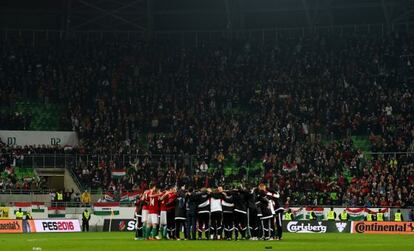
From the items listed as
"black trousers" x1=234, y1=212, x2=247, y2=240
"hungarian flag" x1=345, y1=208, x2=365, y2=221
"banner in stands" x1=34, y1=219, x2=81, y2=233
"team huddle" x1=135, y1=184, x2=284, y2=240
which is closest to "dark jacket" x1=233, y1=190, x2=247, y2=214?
"team huddle" x1=135, y1=184, x2=284, y2=240

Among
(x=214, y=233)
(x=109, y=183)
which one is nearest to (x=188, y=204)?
(x=214, y=233)

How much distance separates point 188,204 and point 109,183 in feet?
81.5

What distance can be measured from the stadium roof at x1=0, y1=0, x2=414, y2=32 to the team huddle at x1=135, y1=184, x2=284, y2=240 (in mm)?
41337

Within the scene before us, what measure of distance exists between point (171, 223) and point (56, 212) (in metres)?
20.4

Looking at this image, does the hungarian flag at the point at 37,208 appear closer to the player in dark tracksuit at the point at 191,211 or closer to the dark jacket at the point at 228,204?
the player in dark tracksuit at the point at 191,211

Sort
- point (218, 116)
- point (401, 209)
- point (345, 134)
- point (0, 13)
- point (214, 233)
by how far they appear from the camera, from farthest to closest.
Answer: point (0, 13) → point (218, 116) → point (345, 134) → point (401, 209) → point (214, 233)

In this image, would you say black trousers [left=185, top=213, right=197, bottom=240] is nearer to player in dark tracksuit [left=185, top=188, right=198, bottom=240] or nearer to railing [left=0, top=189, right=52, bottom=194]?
player in dark tracksuit [left=185, top=188, right=198, bottom=240]

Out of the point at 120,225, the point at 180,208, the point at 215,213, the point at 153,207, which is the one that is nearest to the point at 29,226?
the point at 120,225

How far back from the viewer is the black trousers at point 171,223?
122 feet

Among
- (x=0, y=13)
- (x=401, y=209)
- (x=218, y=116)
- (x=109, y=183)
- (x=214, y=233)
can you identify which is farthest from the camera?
(x=0, y=13)

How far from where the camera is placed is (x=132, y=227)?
55125 millimetres

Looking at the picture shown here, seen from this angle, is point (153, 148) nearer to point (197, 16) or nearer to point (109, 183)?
point (109, 183)

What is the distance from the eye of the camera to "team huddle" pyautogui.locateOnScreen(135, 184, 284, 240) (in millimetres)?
35781

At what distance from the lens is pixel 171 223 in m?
37.3
